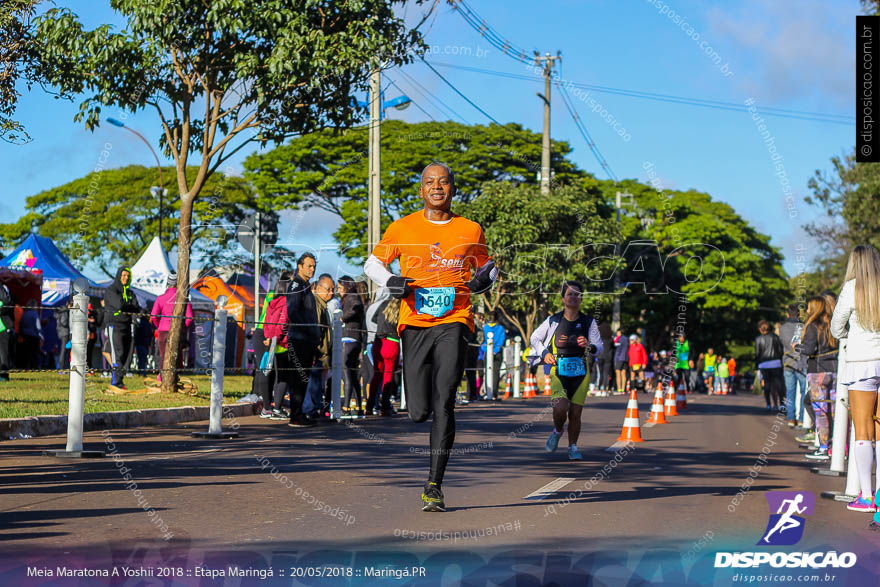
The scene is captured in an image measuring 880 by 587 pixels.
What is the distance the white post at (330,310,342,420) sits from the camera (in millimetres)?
14977

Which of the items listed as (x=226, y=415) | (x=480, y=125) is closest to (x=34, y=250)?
(x=226, y=415)

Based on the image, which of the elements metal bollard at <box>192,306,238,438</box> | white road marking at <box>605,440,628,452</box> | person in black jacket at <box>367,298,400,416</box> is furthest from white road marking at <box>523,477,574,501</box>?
person in black jacket at <box>367,298,400,416</box>

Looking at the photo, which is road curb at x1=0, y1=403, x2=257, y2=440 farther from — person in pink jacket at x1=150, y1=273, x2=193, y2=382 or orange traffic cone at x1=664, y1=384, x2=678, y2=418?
orange traffic cone at x1=664, y1=384, x2=678, y2=418

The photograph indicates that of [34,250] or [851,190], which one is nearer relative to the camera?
[34,250]

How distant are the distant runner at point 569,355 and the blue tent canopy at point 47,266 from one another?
673 inches

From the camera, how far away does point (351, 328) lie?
51.7ft

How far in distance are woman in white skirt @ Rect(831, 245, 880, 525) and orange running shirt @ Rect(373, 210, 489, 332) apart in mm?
2827

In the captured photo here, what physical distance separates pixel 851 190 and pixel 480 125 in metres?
16.7

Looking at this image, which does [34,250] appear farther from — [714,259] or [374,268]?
[714,259]

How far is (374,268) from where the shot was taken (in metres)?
6.81

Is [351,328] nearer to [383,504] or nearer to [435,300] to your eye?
[383,504]

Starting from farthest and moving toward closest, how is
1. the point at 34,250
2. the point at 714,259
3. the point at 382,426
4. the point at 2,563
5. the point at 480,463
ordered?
1. the point at 714,259
2. the point at 34,250
3. the point at 382,426
4. the point at 480,463
5. the point at 2,563

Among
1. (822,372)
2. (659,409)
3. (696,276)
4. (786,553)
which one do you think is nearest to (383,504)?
(786,553)

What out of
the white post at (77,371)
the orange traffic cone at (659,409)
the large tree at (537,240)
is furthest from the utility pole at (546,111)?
the white post at (77,371)
